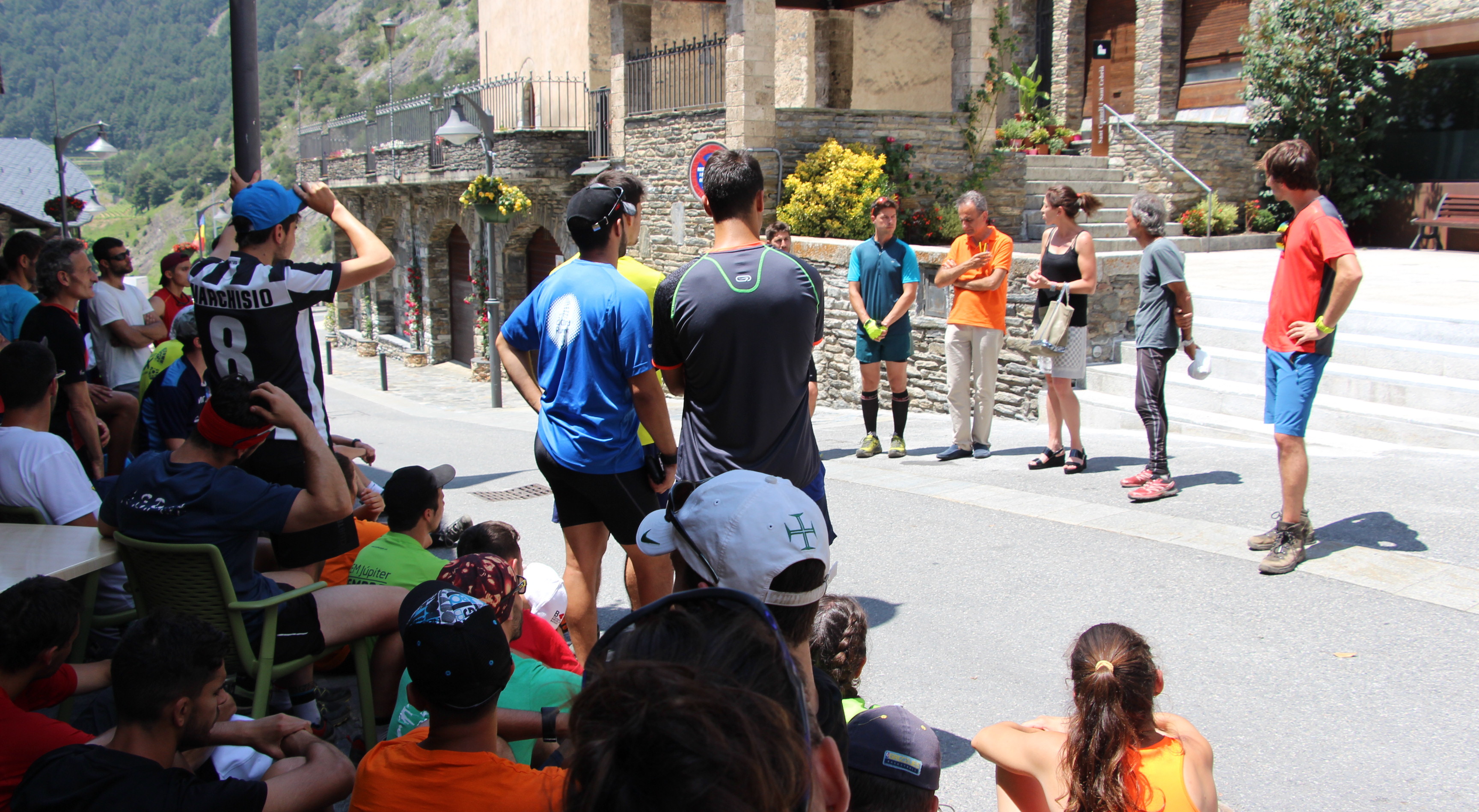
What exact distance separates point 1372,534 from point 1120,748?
3.62 metres

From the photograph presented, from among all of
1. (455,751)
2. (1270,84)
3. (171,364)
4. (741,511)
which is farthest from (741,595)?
(1270,84)

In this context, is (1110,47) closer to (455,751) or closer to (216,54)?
(455,751)

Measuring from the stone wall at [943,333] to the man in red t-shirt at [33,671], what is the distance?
248 inches

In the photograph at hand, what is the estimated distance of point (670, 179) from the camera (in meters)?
15.7

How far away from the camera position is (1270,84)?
17359 mm

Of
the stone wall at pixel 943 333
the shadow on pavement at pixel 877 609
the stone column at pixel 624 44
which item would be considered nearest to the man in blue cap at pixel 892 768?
the shadow on pavement at pixel 877 609

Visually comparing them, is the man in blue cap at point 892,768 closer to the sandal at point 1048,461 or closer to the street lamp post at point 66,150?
the sandal at point 1048,461

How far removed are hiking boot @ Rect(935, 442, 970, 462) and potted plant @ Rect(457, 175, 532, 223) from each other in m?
12.1

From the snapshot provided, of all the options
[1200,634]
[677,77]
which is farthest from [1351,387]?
[677,77]

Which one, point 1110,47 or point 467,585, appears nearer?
point 467,585

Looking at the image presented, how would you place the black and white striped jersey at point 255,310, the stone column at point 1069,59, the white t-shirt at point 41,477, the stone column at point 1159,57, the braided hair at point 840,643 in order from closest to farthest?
the braided hair at point 840,643 < the black and white striped jersey at point 255,310 < the white t-shirt at point 41,477 < the stone column at point 1159,57 < the stone column at point 1069,59

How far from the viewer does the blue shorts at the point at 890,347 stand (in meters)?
8.01

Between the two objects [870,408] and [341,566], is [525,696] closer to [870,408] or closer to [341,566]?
[341,566]

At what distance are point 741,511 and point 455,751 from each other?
0.78m
